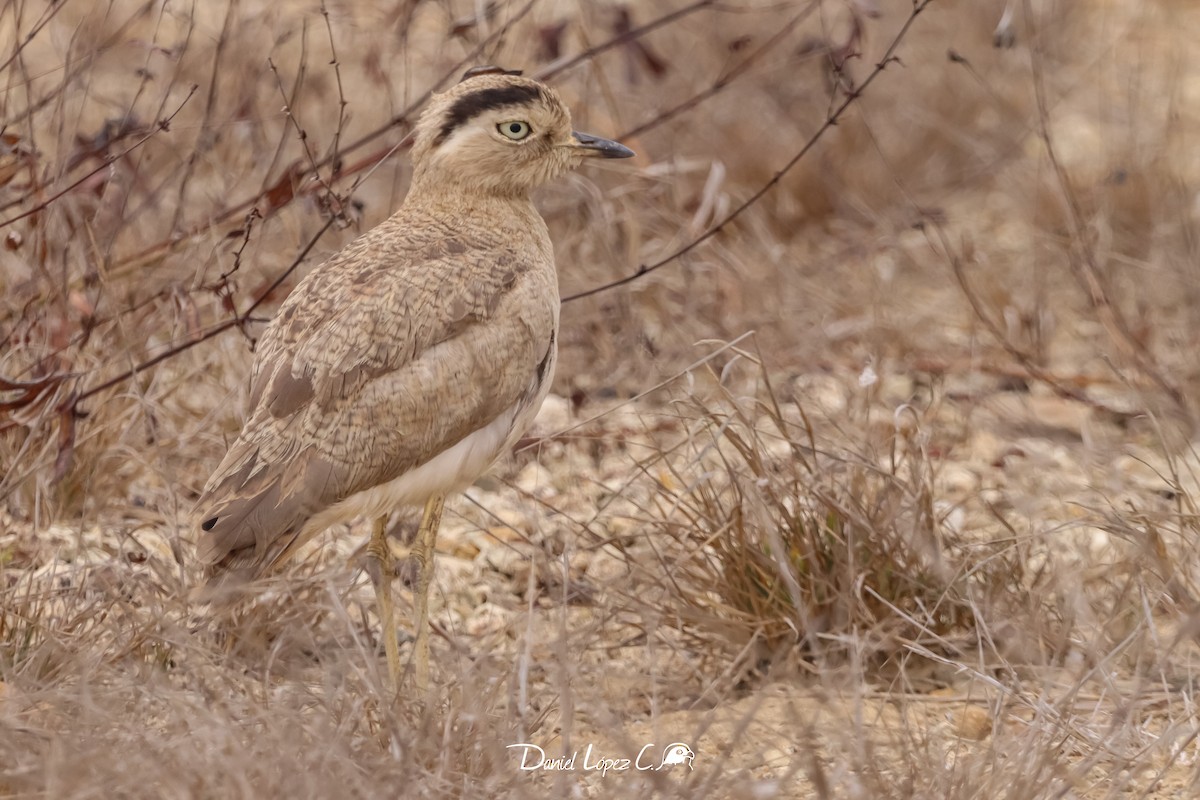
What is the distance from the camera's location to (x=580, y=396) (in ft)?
16.8

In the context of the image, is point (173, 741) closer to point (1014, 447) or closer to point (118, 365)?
point (118, 365)

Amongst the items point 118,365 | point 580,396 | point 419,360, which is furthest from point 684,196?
point 419,360

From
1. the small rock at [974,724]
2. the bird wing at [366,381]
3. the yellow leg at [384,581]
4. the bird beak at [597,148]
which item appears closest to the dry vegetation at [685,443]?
the small rock at [974,724]

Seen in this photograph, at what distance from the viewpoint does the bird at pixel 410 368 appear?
3420mm

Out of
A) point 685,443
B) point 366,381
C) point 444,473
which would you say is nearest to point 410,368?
point 366,381

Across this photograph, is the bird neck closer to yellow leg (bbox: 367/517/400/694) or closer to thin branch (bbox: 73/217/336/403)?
thin branch (bbox: 73/217/336/403)

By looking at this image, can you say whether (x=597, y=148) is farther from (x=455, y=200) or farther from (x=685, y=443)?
(x=685, y=443)

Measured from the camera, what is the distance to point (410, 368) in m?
3.54

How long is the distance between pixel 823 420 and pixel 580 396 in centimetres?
83

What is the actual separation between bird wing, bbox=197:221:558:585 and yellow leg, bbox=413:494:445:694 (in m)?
0.28

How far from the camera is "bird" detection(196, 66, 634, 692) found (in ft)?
11.2

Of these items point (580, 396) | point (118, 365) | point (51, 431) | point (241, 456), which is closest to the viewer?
point (241, 456)
